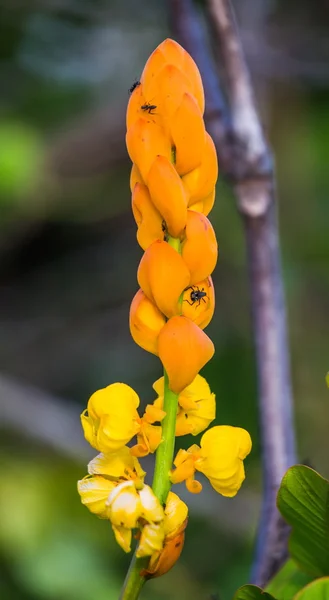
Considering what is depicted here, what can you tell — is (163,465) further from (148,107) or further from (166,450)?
(148,107)

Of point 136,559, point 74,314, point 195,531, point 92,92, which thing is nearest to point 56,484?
point 195,531

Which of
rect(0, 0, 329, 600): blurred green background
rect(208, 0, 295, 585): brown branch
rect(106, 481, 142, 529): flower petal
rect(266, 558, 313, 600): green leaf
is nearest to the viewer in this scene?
rect(106, 481, 142, 529): flower petal

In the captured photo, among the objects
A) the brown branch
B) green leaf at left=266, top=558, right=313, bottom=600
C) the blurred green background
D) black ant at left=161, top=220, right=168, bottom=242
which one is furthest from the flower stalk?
the blurred green background

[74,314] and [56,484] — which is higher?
[74,314]

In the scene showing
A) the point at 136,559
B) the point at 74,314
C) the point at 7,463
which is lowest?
the point at 136,559

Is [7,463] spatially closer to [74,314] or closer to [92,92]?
[74,314]

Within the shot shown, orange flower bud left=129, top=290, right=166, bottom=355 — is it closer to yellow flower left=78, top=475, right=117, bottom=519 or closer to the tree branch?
yellow flower left=78, top=475, right=117, bottom=519
